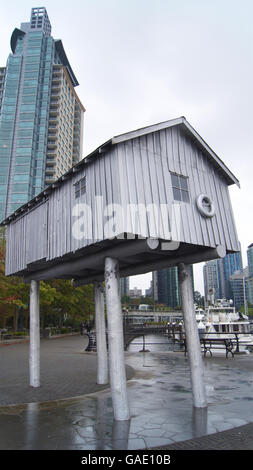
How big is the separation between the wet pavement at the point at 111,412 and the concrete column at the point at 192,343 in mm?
325

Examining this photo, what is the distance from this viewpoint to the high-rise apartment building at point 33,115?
83.0 meters

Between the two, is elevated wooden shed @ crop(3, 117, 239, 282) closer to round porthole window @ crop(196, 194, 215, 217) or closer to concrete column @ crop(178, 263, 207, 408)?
round porthole window @ crop(196, 194, 215, 217)

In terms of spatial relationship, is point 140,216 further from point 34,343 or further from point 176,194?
point 34,343

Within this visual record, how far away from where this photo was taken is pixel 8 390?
9.88 meters

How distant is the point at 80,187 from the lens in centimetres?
848

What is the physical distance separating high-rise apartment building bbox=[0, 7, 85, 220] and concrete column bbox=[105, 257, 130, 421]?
75839 mm

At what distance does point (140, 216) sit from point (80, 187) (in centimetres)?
233

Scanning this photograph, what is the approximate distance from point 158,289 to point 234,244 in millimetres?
191659

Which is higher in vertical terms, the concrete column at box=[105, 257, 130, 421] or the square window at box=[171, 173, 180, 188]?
the square window at box=[171, 173, 180, 188]

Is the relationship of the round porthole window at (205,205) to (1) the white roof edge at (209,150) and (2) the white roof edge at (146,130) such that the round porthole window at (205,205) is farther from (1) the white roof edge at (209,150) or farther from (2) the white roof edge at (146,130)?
(2) the white roof edge at (146,130)

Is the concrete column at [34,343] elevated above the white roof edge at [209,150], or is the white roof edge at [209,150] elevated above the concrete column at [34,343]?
the white roof edge at [209,150]

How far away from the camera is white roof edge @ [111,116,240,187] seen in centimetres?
714

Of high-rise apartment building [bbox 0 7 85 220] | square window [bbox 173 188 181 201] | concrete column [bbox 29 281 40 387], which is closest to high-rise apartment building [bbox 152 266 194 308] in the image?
high-rise apartment building [bbox 0 7 85 220]

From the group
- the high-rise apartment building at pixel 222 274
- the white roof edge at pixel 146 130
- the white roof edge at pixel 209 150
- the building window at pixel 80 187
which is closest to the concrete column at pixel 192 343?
the white roof edge at pixel 209 150
